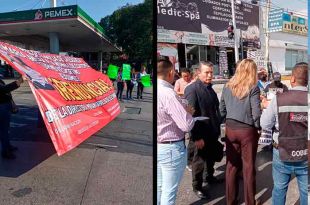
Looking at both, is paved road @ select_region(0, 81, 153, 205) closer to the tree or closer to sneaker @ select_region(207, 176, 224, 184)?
the tree

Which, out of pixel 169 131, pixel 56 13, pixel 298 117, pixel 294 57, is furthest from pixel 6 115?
pixel 294 57

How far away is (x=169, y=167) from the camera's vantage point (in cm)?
194

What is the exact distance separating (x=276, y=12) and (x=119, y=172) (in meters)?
1.57

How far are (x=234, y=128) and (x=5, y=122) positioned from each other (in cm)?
155

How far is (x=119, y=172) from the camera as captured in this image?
5.54ft

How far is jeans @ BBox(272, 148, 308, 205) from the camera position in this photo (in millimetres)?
2217

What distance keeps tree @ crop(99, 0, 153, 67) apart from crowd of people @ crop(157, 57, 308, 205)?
0.29 meters

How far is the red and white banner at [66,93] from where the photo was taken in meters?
1.35

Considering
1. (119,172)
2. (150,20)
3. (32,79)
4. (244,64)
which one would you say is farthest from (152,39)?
(244,64)

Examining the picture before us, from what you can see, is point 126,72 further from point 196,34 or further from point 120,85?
point 196,34

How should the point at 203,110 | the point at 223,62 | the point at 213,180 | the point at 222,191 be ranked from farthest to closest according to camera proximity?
the point at 223,62 < the point at 213,180 < the point at 222,191 < the point at 203,110

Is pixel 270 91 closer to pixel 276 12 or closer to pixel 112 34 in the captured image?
pixel 276 12

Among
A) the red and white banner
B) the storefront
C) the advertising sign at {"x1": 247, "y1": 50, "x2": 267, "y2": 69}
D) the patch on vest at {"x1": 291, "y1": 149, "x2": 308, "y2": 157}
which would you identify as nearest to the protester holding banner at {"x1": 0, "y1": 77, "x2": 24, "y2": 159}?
the red and white banner

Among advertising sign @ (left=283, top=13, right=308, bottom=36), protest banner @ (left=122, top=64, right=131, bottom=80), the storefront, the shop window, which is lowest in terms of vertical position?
protest banner @ (left=122, top=64, right=131, bottom=80)
